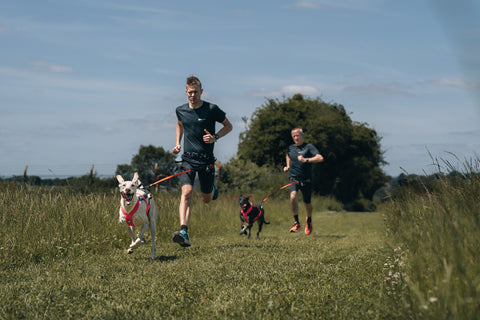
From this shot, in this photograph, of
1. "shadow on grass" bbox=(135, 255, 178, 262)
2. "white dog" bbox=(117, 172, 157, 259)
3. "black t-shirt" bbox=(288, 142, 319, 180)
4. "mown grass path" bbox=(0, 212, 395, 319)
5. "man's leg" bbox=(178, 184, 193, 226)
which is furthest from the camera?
"black t-shirt" bbox=(288, 142, 319, 180)

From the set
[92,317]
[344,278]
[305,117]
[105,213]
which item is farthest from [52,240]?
[305,117]

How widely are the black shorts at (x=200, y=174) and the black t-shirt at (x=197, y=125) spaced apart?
0.19 metres

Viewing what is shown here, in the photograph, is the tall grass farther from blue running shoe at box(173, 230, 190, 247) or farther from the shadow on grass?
the shadow on grass

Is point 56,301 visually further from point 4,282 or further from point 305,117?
point 305,117

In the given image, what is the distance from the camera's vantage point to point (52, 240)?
8.73 m

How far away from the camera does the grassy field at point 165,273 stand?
4.81m

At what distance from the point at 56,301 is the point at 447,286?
388 centimetres

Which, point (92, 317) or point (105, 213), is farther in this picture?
point (105, 213)

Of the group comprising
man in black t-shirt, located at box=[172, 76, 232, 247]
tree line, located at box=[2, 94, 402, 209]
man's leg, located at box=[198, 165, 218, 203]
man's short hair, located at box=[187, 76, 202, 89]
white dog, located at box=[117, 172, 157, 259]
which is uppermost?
tree line, located at box=[2, 94, 402, 209]

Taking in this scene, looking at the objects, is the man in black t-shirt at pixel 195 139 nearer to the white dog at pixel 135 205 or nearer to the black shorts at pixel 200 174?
the black shorts at pixel 200 174

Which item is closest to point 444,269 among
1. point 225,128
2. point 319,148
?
point 225,128

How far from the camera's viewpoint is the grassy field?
4812mm

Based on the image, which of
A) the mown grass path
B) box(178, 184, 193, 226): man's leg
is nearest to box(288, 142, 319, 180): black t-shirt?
the mown grass path

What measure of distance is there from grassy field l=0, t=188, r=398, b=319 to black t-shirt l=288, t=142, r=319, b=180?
1760mm
